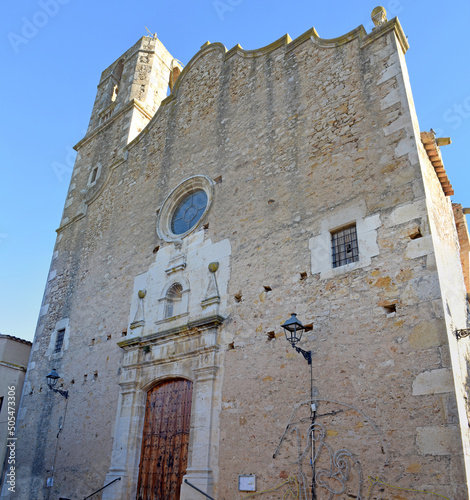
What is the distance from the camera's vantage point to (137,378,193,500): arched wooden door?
28.0ft

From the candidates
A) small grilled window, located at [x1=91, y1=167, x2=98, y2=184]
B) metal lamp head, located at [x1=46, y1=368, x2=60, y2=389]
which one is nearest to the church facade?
metal lamp head, located at [x1=46, y1=368, x2=60, y2=389]

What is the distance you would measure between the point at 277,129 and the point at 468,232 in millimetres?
4769

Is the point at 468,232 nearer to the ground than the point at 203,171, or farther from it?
nearer to the ground

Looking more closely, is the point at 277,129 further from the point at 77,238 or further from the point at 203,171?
the point at 77,238

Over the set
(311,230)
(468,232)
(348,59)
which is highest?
(348,59)

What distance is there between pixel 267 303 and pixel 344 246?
1636 mm

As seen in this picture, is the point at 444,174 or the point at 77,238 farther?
the point at 77,238

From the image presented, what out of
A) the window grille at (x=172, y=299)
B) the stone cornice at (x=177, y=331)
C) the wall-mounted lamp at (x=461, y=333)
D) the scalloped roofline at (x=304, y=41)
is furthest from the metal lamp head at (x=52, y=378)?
the wall-mounted lamp at (x=461, y=333)

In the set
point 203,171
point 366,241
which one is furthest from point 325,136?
point 203,171

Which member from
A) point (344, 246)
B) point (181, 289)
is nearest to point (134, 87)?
point (181, 289)

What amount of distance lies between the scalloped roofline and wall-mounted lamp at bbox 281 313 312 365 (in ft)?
18.2

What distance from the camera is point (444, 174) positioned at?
28.5 ft

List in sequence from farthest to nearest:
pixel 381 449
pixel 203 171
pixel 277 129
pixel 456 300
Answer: pixel 203 171 → pixel 277 129 → pixel 456 300 → pixel 381 449

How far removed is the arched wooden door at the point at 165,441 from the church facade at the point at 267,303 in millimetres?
38
